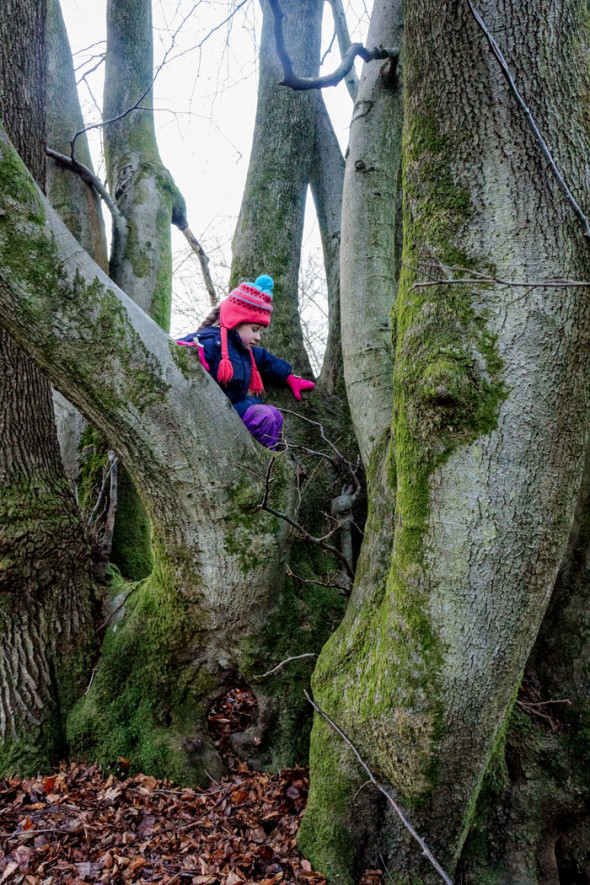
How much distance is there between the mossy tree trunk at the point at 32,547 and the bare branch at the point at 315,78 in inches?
60.5

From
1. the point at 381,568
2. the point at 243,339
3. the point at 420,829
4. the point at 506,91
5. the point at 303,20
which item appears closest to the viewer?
the point at 506,91

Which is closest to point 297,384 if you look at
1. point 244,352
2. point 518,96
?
point 244,352

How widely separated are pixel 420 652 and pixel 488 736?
454 mm

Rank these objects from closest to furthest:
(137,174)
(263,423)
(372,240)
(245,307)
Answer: (372,240), (263,423), (245,307), (137,174)

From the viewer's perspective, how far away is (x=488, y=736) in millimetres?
2377

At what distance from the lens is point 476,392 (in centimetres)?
218

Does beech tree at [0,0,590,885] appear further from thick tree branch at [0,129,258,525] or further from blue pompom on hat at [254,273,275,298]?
blue pompom on hat at [254,273,275,298]

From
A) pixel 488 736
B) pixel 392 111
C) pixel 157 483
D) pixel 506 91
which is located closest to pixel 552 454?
pixel 488 736

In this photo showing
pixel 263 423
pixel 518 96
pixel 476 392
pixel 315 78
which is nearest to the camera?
pixel 518 96

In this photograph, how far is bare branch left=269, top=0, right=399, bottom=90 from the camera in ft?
8.32

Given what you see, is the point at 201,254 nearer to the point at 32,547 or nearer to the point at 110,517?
the point at 110,517

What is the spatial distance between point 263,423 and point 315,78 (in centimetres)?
187

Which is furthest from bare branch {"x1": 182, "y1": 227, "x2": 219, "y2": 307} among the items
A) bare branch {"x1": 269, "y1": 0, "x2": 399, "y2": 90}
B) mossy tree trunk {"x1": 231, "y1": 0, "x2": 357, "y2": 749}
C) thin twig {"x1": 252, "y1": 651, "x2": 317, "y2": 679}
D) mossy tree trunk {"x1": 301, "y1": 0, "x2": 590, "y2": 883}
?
mossy tree trunk {"x1": 301, "y1": 0, "x2": 590, "y2": 883}

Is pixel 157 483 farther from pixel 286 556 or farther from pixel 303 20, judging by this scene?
pixel 303 20
